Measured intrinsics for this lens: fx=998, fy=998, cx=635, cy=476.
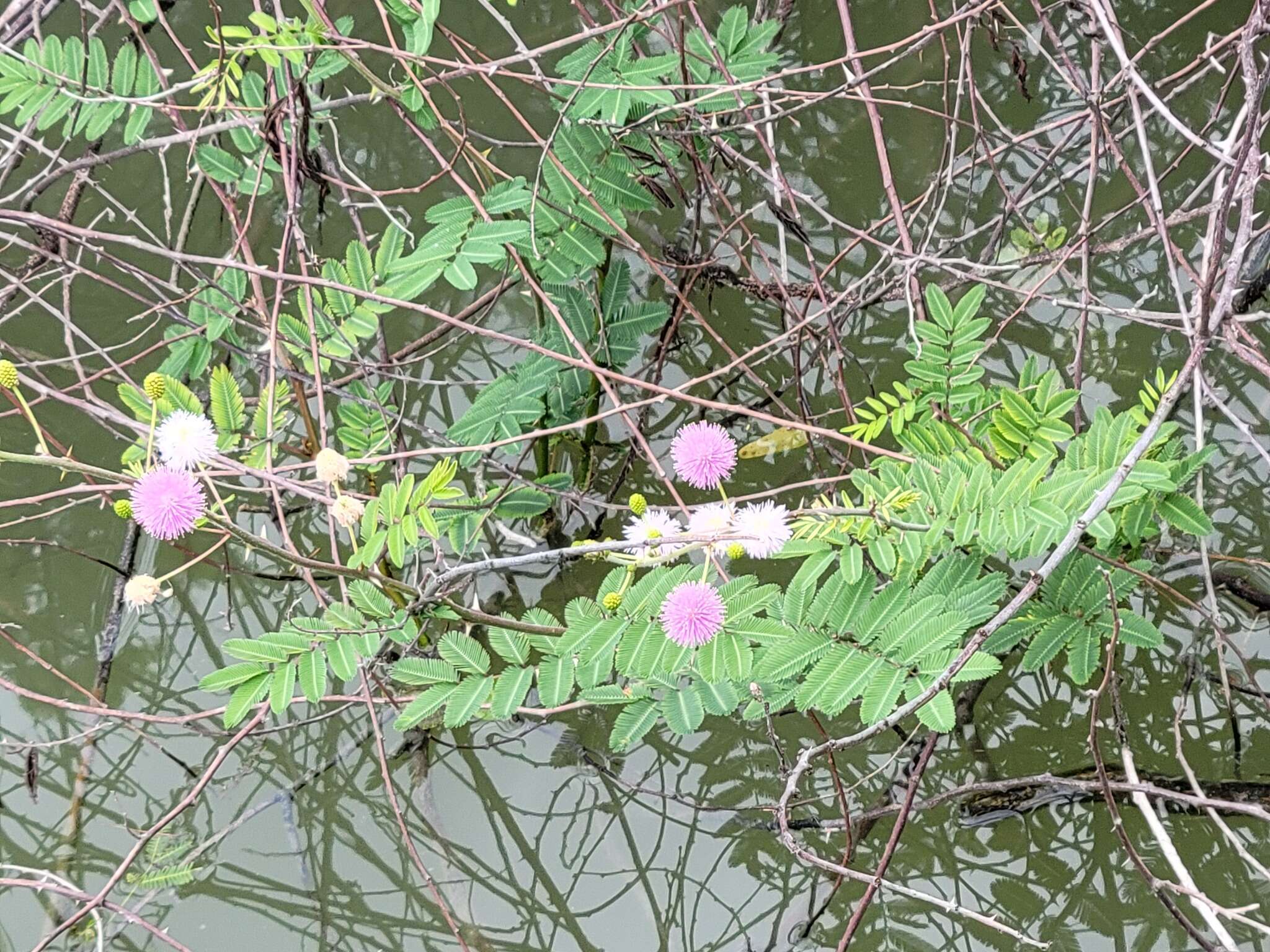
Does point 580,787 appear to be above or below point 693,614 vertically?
above

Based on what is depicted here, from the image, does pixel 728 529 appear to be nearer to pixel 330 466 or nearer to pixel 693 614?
pixel 693 614

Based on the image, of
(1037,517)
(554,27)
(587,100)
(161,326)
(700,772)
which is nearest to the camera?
(1037,517)

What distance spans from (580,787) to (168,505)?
1004 mm

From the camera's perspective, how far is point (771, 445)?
194 cm

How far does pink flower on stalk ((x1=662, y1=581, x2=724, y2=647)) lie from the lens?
98 centimetres

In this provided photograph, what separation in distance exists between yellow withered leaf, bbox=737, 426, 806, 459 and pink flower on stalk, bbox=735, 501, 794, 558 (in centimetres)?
98

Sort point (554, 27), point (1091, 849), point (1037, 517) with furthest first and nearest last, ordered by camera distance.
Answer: point (554, 27) < point (1091, 849) < point (1037, 517)

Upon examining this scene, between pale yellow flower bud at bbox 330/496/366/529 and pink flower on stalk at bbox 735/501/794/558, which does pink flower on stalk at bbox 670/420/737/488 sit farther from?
pale yellow flower bud at bbox 330/496/366/529

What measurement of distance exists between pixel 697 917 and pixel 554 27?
6.38 ft

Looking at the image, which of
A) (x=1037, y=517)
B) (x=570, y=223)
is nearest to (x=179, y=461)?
(x=570, y=223)

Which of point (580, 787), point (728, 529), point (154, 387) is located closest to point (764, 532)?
point (728, 529)

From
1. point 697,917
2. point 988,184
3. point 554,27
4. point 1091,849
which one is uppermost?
point 554,27

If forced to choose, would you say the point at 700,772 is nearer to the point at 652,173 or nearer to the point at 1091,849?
the point at 1091,849

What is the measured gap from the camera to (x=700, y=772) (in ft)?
5.61
